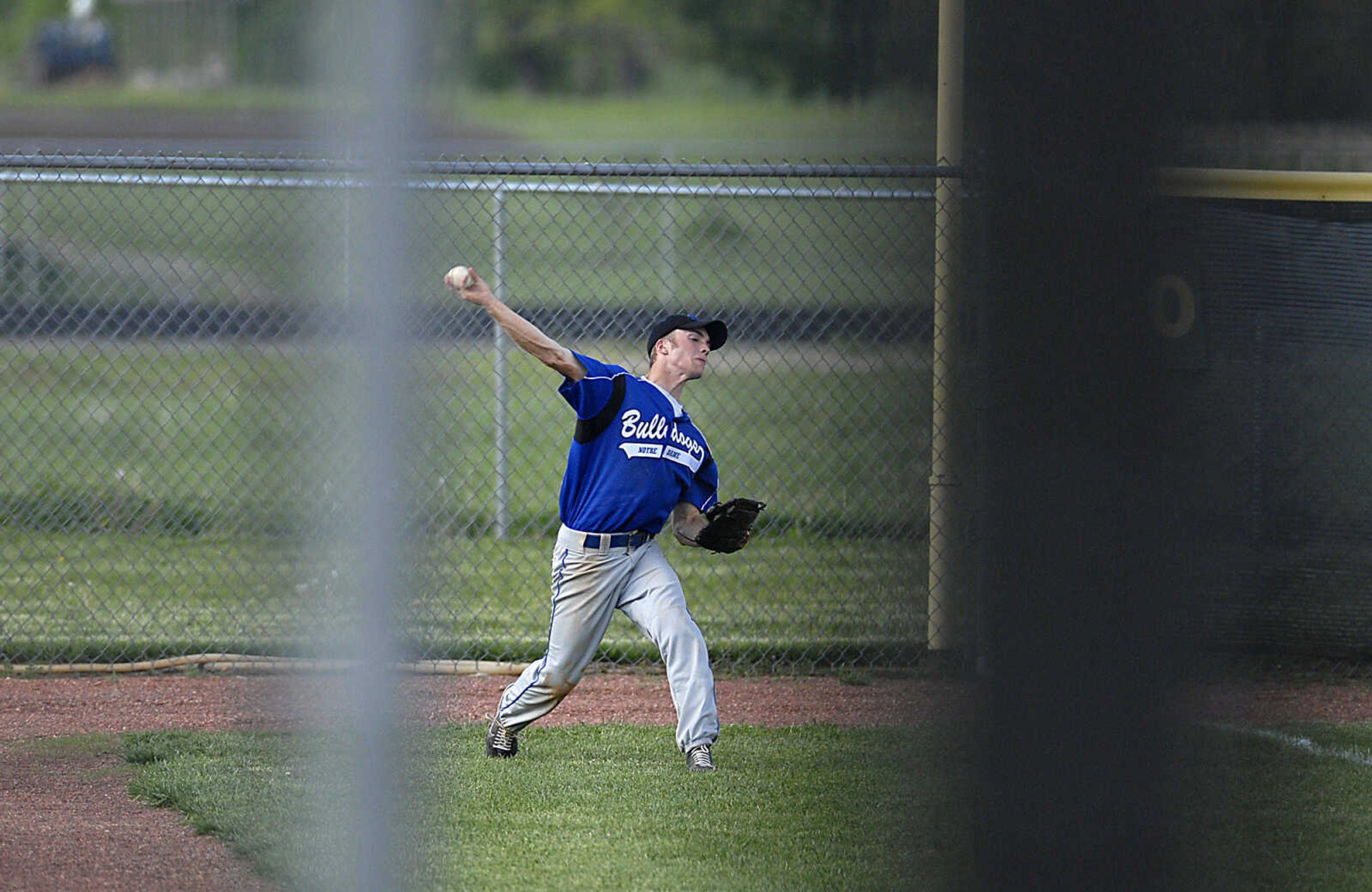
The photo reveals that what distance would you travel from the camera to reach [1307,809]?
177 cm

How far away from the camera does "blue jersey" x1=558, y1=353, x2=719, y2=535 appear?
441cm

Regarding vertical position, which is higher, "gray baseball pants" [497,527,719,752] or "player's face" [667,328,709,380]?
"player's face" [667,328,709,380]

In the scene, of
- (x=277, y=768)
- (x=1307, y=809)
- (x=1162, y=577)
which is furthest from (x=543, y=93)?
(x=1307, y=809)

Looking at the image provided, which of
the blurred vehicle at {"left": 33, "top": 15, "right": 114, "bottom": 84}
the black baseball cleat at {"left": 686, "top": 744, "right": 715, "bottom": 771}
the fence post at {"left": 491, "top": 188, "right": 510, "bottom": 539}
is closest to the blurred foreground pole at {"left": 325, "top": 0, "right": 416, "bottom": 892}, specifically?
the blurred vehicle at {"left": 33, "top": 15, "right": 114, "bottom": 84}

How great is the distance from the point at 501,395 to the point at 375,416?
14.9ft

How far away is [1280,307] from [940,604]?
6.95ft

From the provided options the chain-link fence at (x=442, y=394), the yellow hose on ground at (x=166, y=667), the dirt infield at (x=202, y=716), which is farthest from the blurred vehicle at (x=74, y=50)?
the yellow hose on ground at (x=166, y=667)

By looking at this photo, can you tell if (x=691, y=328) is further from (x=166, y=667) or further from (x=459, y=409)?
(x=459, y=409)

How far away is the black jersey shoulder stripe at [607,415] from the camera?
173 inches

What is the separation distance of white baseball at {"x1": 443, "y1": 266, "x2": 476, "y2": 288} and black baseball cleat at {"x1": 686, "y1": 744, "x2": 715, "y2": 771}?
8.44 feet

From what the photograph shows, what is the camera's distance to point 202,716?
5.17 metres

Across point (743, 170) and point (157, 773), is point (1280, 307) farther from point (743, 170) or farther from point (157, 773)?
point (157, 773)

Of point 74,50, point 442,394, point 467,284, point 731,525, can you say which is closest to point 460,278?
point 467,284

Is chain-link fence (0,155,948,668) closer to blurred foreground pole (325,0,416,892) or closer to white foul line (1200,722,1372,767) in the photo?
blurred foreground pole (325,0,416,892)
